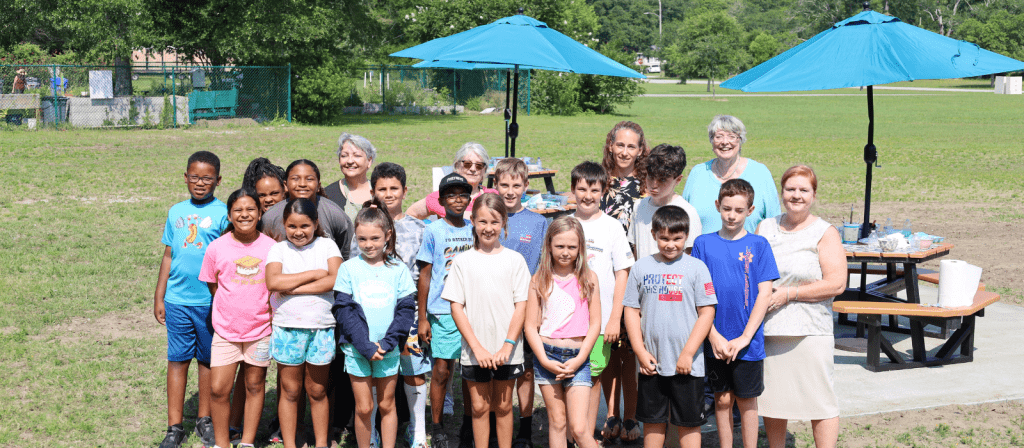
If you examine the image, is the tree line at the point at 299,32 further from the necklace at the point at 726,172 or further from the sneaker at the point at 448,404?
the necklace at the point at 726,172

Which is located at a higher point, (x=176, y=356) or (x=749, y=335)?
(x=749, y=335)

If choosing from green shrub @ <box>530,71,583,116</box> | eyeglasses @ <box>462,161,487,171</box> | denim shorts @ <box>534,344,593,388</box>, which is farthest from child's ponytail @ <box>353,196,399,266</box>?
green shrub @ <box>530,71,583,116</box>

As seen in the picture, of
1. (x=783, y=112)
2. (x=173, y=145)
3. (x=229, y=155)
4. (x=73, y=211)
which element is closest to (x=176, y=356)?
(x=73, y=211)

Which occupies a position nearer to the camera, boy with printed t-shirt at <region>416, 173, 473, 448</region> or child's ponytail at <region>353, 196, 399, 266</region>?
child's ponytail at <region>353, 196, 399, 266</region>

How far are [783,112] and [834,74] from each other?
3020 cm

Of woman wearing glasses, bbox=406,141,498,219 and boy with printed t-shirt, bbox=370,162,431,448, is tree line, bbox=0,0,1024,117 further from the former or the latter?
boy with printed t-shirt, bbox=370,162,431,448

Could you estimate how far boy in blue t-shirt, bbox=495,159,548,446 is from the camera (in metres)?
4.44

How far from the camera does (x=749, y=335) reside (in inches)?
157

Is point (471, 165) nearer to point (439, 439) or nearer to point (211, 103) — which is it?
point (439, 439)

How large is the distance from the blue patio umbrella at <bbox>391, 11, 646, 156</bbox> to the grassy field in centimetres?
335

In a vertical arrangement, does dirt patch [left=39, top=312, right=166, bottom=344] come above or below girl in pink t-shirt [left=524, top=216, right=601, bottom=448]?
below

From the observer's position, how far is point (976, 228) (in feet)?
36.8

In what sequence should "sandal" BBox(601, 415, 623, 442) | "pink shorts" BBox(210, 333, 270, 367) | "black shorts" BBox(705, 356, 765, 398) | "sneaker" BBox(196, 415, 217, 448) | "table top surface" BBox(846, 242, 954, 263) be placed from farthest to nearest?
"table top surface" BBox(846, 242, 954, 263)
"sandal" BBox(601, 415, 623, 442)
"sneaker" BBox(196, 415, 217, 448)
"pink shorts" BBox(210, 333, 270, 367)
"black shorts" BBox(705, 356, 765, 398)

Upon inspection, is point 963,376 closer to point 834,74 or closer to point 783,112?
point 834,74
